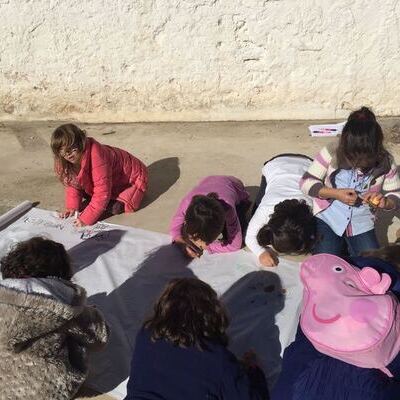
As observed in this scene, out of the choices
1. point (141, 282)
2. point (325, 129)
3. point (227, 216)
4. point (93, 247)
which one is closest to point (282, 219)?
point (227, 216)

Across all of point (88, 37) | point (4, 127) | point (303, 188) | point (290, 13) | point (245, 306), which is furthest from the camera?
point (4, 127)

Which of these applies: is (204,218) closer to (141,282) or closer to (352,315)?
(141,282)

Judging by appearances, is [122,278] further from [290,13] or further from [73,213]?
[290,13]

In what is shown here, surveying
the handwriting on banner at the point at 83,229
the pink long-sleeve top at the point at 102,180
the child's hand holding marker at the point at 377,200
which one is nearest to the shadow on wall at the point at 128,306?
the handwriting on banner at the point at 83,229

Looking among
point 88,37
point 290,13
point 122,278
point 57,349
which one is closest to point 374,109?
point 290,13

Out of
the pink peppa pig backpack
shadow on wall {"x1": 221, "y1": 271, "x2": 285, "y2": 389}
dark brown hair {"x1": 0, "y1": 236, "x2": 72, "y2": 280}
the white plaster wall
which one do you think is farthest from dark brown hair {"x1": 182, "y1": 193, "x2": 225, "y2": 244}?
the white plaster wall

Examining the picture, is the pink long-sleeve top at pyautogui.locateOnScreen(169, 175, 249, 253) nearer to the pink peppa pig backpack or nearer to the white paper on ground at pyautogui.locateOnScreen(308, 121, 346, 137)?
the pink peppa pig backpack

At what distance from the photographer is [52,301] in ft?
6.70

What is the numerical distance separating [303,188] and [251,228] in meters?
0.34

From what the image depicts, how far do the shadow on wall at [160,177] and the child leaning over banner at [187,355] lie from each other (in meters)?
1.66

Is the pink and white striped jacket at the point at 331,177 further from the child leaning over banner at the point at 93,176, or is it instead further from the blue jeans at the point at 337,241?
the child leaning over banner at the point at 93,176

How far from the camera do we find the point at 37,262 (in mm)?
2248

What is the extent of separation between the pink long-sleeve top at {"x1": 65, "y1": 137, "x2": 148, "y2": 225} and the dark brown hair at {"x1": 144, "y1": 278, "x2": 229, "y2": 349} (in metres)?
1.39

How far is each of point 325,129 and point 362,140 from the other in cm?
188
